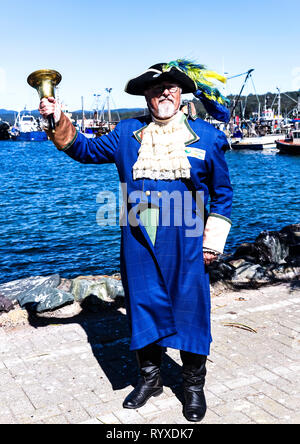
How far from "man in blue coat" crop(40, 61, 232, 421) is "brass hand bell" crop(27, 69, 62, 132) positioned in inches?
8.6

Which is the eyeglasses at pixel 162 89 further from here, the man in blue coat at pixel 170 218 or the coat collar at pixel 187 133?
the coat collar at pixel 187 133

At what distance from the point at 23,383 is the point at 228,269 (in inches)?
148

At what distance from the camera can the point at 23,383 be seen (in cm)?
411

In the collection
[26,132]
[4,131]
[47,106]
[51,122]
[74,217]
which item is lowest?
[74,217]

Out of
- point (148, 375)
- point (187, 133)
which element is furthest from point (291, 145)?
point (148, 375)

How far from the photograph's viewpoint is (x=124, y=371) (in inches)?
171

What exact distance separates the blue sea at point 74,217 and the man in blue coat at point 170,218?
770 cm

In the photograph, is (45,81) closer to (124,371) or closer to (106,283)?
(124,371)

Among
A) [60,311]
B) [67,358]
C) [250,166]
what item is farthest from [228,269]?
[250,166]

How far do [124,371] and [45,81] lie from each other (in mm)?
2447

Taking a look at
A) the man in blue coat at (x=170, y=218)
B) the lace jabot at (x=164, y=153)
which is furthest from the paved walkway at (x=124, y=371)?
the lace jabot at (x=164, y=153)
